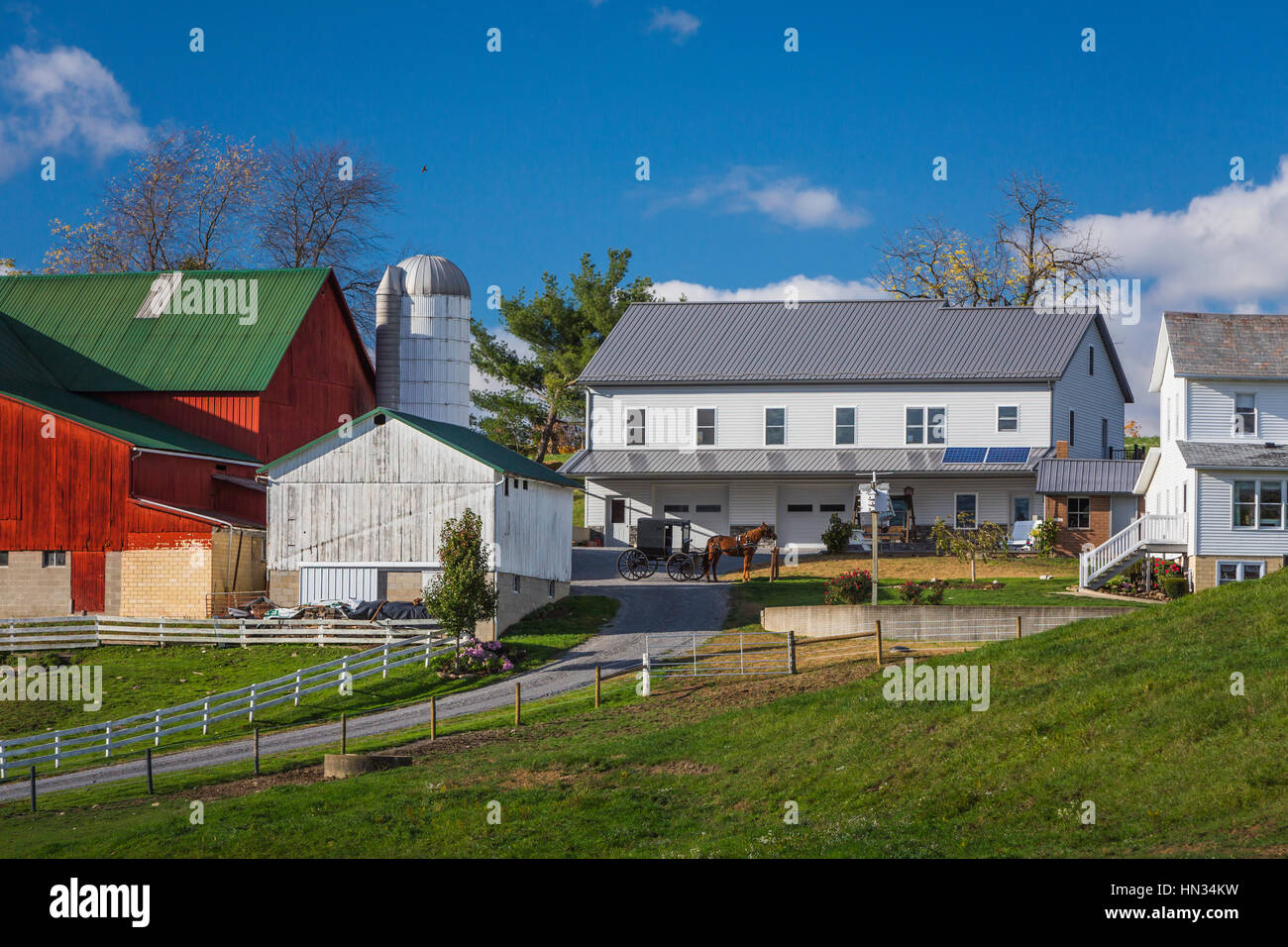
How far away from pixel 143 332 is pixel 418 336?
10775mm

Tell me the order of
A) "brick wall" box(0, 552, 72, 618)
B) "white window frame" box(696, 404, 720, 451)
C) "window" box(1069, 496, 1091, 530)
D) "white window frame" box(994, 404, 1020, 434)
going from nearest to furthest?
1. "brick wall" box(0, 552, 72, 618)
2. "window" box(1069, 496, 1091, 530)
3. "white window frame" box(994, 404, 1020, 434)
4. "white window frame" box(696, 404, 720, 451)

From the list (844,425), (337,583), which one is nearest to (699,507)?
(844,425)

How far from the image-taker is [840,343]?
57500 mm

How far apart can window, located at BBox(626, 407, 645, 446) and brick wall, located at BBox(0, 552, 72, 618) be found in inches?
900

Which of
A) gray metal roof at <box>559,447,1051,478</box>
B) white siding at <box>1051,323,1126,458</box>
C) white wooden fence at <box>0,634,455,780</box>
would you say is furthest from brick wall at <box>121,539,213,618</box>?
white siding at <box>1051,323,1126,458</box>

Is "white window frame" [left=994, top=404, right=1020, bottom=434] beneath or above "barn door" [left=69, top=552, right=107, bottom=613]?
above

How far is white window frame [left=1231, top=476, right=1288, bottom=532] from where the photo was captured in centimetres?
3997

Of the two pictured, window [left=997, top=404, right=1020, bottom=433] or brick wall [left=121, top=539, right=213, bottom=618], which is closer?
brick wall [left=121, top=539, right=213, bottom=618]

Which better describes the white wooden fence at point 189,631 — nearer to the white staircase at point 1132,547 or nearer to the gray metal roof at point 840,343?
the white staircase at point 1132,547

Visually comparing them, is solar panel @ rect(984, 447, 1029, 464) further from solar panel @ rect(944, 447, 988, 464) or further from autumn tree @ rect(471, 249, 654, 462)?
autumn tree @ rect(471, 249, 654, 462)
